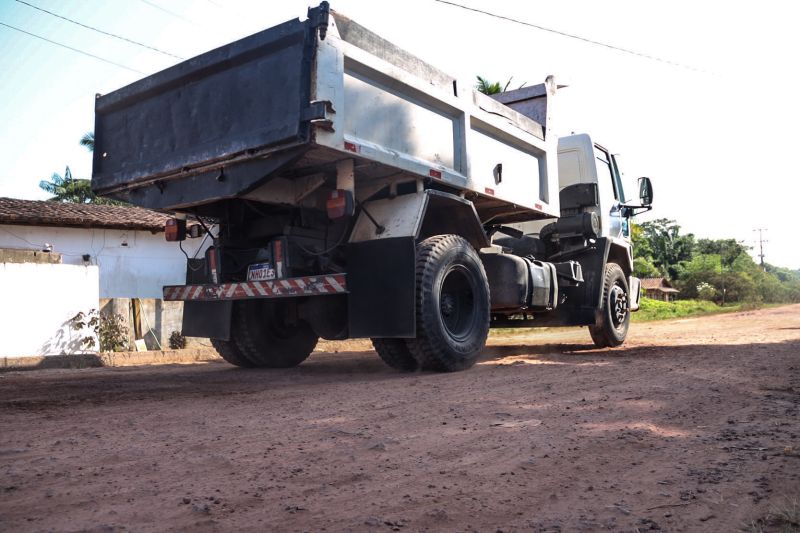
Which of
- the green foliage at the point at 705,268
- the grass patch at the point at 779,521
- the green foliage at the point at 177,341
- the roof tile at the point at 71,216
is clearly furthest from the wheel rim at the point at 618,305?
the green foliage at the point at 705,268

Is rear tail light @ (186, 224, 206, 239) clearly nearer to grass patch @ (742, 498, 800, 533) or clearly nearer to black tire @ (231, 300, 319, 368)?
black tire @ (231, 300, 319, 368)

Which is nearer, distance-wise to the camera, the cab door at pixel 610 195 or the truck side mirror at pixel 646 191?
the cab door at pixel 610 195

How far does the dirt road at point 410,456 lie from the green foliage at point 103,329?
5.24 metres

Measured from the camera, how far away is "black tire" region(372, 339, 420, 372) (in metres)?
6.51

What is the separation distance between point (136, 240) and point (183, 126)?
1549 cm

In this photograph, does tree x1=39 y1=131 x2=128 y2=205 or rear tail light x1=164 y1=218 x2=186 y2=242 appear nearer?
rear tail light x1=164 y1=218 x2=186 y2=242

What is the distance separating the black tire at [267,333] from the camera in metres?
7.45

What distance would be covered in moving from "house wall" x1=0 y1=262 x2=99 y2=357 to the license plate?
5.37 metres

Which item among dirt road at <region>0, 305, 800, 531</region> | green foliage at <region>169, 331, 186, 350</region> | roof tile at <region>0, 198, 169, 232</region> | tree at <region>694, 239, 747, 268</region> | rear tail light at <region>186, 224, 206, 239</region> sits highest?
tree at <region>694, 239, 747, 268</region>

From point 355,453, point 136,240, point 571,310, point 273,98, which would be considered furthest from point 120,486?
point 136,240

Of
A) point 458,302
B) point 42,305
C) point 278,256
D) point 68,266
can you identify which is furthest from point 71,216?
point 458,302

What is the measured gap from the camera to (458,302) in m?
7.08

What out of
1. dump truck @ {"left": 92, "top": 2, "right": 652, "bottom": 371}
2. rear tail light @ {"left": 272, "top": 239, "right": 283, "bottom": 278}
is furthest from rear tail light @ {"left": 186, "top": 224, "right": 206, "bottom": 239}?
rear tail light @ {"left": 272, "top": 239, "right": 283, "bottom": 278}

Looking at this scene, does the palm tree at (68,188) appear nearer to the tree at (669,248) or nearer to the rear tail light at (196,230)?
the rear tail light at (196,230)
